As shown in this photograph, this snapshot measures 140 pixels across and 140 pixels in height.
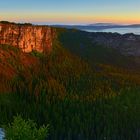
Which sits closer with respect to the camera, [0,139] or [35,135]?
[35,135]

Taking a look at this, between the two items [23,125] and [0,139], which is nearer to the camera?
[23,125]

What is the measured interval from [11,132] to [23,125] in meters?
3.55

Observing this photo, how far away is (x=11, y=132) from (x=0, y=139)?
40.7m

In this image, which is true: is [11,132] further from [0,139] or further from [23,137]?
[0,139]

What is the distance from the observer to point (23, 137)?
389 ft

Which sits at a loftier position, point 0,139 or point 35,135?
point 35,135

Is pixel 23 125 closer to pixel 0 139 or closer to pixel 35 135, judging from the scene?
pixel 35 135

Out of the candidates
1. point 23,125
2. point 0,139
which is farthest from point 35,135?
point 0,139

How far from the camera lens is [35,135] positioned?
401 ft

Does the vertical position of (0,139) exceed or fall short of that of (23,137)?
it falls short

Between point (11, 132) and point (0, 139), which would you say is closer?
point (11, 132)

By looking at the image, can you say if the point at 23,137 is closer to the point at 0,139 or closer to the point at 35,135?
the point at 35,135

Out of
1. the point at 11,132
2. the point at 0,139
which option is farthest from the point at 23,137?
the point at 0,139

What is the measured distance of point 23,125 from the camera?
12131cm
